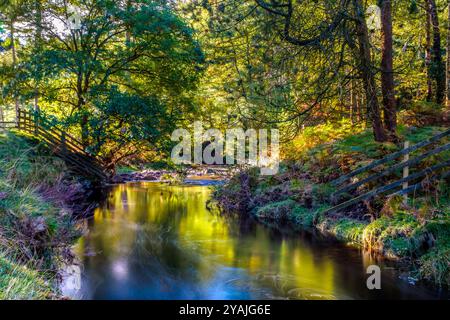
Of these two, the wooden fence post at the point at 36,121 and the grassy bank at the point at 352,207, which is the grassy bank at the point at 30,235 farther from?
the wooden fence post at the point at 36,121

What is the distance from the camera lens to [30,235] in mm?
6480

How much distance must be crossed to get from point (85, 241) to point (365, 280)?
20.7 feet

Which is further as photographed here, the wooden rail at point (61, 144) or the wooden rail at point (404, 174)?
the wooden rail at point (61, 144)

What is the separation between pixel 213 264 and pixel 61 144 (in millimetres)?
10918

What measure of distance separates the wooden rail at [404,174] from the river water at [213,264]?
1.32 metres

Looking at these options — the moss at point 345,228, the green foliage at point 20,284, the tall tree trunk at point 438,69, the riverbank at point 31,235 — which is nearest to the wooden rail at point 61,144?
the riverbank at point 31,235

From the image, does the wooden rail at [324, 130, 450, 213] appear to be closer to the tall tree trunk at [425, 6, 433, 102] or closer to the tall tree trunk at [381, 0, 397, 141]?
the tall tree trunk at [381, 0, 397, 141]

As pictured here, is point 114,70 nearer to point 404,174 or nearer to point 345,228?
point 345,228

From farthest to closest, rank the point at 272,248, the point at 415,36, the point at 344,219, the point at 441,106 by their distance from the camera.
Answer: the point at 415,36 → the point at 441,106 → the point at 344,219 → the point at 272,248

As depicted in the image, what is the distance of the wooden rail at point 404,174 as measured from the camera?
318 inches

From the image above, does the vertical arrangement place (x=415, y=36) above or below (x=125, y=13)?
below
